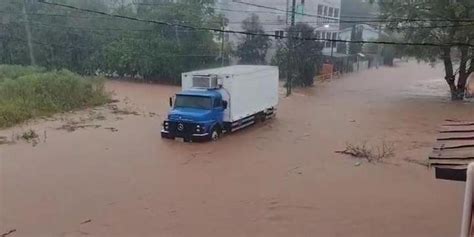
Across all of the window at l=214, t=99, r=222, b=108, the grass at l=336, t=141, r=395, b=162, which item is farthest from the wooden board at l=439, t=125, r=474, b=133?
the window at l=214, t=99, r=222, b=108

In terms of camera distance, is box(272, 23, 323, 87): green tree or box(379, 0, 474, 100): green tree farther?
box(272, 23, 323, 87): green tree

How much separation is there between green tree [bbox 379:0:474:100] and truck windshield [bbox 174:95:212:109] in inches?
566

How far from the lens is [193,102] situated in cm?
1752

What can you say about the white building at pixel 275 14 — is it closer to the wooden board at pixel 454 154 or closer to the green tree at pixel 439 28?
the green tree at pixel 439 28

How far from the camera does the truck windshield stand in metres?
17.3

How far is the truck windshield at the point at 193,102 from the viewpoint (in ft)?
56.9

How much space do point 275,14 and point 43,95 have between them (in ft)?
89.2

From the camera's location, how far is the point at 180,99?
58.2 feet

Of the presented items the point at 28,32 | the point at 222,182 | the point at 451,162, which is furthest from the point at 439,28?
the point at 28,32

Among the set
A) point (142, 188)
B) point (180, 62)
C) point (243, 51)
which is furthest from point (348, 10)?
point (142, 188)

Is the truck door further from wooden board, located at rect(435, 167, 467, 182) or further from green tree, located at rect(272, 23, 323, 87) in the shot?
green tree, located at rect(272, 23, 323, 87)

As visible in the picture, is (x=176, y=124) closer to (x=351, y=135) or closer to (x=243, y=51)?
(x=351, y=135)

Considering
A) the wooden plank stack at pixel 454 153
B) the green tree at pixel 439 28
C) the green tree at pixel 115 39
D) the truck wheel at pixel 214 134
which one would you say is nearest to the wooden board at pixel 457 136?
the wooden plank stack at pixel 454 153

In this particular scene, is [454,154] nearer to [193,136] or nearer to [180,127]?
[193,136]
